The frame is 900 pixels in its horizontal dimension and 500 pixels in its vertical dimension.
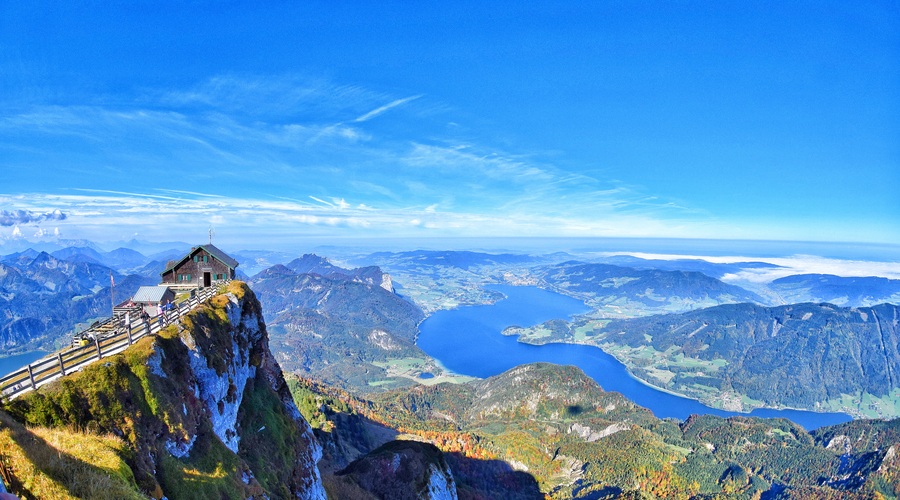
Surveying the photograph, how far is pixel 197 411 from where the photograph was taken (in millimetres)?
27656

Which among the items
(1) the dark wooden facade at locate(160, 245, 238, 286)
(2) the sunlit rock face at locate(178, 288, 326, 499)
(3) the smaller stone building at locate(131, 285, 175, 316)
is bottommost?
(2) the sunlit rock face at locate(178, 288, 326, 499)

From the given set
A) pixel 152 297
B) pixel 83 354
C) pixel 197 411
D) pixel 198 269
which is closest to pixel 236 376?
pixel 197 411

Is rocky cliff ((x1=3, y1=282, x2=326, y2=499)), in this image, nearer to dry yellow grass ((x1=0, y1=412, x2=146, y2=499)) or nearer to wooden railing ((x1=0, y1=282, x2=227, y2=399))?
A: dry yellow grass ((x1=0, y1=412, x2=146, y2=499))

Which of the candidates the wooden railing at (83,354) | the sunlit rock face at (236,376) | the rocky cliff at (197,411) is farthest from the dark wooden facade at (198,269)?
the wooden railing at (83,354)

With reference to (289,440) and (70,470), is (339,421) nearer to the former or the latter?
(289,440)

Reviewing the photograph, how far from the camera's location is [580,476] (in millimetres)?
180125

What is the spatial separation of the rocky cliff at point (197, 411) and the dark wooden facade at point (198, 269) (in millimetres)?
12273

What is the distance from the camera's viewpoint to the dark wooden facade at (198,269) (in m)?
55.2

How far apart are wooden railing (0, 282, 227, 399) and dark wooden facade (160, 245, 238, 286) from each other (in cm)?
2010

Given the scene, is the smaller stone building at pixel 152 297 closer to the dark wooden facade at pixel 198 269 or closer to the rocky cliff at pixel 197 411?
the dark wooden facade at pixel 198 269

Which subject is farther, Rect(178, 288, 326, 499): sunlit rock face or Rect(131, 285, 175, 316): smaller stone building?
Rect(131, 285, 175, 316): smaller stone building

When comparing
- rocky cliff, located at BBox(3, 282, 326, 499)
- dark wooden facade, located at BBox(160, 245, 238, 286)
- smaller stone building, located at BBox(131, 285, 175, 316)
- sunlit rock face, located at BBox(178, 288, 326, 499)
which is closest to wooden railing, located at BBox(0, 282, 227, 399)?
rocky cliff, located at BBox(3, 282, 326, 499)

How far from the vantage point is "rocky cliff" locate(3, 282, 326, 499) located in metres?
19.2

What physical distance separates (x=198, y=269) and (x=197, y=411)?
34.2 m
